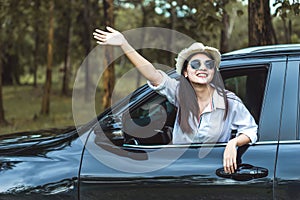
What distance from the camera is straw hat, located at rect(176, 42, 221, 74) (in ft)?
10.8

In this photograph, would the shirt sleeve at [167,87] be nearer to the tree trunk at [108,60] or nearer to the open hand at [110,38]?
the open hand at [110,38]

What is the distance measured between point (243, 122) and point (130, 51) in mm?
837

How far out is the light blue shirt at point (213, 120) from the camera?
126 inches

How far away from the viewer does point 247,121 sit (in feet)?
10.3

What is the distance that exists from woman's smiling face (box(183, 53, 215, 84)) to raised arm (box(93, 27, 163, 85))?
20 cm

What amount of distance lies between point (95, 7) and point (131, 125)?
79.9 ft

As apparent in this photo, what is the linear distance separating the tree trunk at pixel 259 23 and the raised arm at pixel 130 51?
3.66 meters

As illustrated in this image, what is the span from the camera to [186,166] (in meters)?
3.02

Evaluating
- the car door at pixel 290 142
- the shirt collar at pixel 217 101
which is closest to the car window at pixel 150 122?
the shirt collar at pixel 217 101

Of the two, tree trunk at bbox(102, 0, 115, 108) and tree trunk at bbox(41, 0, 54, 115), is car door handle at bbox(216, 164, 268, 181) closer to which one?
tree trunk at bbox(102, 0, 115, 108)

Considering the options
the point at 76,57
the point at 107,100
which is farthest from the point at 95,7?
the point at 107,100

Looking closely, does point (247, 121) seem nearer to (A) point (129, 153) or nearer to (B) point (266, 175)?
(B) point (266, 175)

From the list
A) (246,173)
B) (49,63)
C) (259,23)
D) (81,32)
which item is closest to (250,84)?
(246,173)

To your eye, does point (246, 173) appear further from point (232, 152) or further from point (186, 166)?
point (186, 166)
